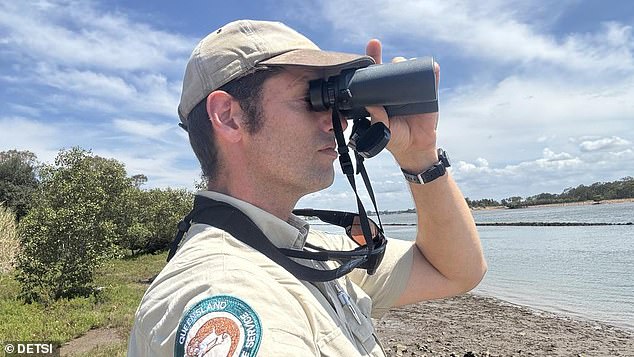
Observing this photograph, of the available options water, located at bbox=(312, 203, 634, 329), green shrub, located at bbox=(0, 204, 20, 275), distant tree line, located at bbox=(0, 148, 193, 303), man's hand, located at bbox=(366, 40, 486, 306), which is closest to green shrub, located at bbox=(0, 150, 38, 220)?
green shrub, located at bbox=(0, 204, 20, 275)

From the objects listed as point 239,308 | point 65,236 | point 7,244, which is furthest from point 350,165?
point 7,244

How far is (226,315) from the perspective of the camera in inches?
35.6

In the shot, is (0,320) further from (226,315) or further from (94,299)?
(226,315)

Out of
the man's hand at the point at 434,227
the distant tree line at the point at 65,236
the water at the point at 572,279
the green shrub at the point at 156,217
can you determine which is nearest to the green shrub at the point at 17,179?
the green shrub at the point at 156,217

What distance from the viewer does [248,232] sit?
1.22 meters

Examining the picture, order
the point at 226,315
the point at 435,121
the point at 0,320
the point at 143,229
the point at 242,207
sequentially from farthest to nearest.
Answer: the point at 143,229 → the point at 0,320 → the point at 435,121 → the point at 242,207 → the point at 226,315

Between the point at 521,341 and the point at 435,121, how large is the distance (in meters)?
7.87

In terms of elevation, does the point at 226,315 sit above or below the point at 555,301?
above

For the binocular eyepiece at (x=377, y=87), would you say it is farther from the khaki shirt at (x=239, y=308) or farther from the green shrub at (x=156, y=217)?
the green shrub at (x=156, y=217)

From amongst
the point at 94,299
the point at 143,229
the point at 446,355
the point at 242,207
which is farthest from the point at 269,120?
the point at 143,229

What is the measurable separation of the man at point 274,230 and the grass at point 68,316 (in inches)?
205

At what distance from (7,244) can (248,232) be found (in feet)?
57.9

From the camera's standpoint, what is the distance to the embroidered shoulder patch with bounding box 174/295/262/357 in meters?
0.86

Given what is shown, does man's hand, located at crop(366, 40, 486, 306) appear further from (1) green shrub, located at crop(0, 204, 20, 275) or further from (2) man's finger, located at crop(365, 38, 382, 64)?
(1) green shrub, located at crop(0, 204, 20, 275)
